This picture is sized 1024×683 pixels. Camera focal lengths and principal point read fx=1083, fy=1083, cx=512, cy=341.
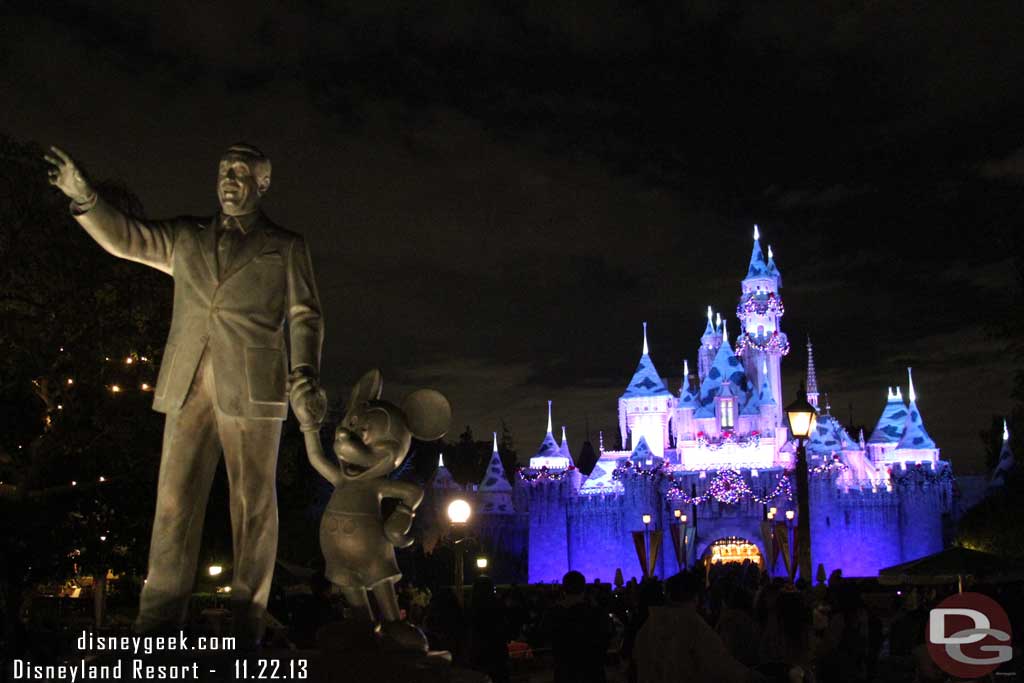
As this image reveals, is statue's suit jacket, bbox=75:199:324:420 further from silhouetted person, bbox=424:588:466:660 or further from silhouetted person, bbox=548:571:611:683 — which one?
silhouetted person, bbox=424:588:466:660

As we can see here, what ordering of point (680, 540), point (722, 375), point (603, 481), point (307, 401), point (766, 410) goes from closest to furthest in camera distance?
point (307, 401) < point (680, 540) < point (766, 410) < point (603, 481) < point (722, 375)

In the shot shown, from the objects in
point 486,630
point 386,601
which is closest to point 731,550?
point 486,630

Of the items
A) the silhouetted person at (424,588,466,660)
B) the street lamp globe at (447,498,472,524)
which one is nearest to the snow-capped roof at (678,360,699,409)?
the street lamp globe at (447,498,472,524)

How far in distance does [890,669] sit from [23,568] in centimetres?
1238

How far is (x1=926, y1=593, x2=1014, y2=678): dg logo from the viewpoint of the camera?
854 cm

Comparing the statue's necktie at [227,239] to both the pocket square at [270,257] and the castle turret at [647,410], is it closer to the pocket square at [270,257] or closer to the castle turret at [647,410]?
the pocket square at [270,257]

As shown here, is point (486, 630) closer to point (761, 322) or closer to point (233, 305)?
point (233, 305)

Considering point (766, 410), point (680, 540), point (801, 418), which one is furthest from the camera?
point (766, 410)

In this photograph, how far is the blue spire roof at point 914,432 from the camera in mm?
51781

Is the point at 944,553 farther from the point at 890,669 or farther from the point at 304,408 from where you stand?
the point at 304,408

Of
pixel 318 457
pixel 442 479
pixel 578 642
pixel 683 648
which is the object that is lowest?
pixel 578 642

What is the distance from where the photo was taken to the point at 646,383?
57.0 metres

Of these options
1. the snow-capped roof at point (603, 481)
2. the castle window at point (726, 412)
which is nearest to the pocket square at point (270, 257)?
the snow-capped roof at point (603, 481)

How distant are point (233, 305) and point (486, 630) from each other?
343 centimetres
